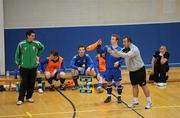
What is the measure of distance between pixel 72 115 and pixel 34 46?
6.54ft

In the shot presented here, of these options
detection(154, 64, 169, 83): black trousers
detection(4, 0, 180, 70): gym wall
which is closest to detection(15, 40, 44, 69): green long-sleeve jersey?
detection(4, 0, 180, 70): gym wall

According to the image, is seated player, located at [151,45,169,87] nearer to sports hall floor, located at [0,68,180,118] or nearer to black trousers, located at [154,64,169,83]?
black trousers, located at [154,64,169,83]

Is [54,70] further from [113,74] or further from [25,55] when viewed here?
[113,74]

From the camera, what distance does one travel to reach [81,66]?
12312 mm

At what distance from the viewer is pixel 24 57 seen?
1059cm

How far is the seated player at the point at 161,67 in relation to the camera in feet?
41.5

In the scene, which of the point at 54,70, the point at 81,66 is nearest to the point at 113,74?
the point at 81,66

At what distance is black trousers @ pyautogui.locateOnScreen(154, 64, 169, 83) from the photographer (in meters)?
12.6

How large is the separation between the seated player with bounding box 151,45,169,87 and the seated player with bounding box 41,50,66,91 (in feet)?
8.35

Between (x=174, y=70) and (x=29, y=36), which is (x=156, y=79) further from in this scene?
(x=29, y=36)

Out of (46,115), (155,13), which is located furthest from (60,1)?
(46,115)

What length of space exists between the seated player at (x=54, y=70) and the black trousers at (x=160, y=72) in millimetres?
2541

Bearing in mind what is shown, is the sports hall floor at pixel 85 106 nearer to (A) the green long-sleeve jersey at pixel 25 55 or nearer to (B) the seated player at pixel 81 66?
(B) the seated player at pixel 81 66

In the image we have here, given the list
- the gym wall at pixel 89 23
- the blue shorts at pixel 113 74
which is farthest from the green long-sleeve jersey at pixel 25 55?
the gym wall at pixel 89 23
